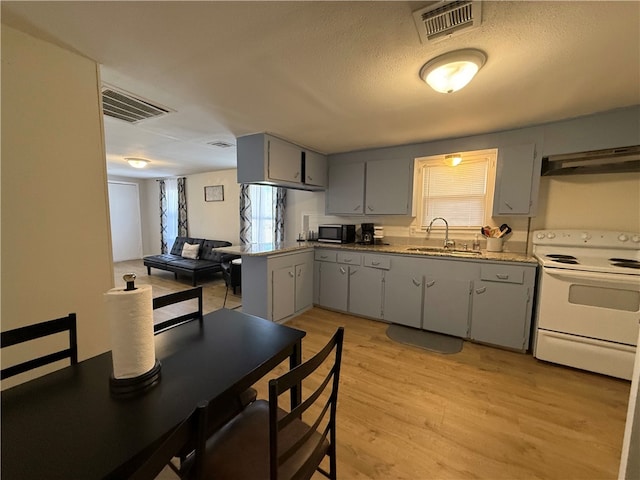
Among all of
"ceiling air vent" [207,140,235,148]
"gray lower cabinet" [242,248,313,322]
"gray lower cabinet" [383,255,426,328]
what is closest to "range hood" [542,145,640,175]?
"gray lower cabinet" [383,255,426,328]

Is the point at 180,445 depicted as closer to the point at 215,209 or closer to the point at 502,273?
the point at 502,273

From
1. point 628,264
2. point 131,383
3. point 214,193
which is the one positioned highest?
point 214,193

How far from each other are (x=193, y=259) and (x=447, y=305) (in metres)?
4.85

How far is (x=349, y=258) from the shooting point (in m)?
3.37

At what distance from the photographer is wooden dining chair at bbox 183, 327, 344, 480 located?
0.78 m

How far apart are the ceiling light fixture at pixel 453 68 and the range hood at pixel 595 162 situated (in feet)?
5.73

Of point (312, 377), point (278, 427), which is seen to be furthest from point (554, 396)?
point (278, 427)

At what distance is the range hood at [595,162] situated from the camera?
2295 millimetres

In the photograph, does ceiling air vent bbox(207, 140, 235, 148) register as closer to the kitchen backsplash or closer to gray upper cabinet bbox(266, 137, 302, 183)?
gray upper cabinet bbox(266, 137, 302, 183)

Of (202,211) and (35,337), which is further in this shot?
(202,211)

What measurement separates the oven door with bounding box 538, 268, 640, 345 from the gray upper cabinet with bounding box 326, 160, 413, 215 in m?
1.63

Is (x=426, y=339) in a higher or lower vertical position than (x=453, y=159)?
lower

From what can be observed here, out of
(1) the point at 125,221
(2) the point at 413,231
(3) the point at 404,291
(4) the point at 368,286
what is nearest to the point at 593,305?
(3) the point at 404,291

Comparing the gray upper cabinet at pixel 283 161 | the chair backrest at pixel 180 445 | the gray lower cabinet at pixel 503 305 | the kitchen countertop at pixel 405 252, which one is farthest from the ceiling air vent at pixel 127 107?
the gray lower cabinet at pixel 503 305
